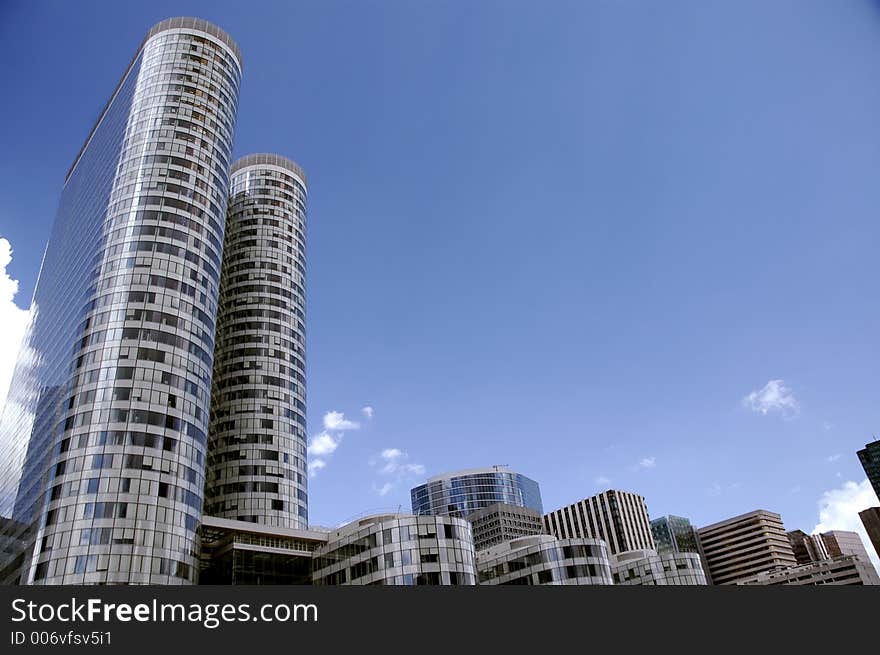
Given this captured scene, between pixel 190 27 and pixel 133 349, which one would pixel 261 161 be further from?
pixel 133 349

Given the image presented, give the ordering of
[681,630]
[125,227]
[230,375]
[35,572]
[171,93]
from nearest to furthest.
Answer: [681,630] → [35,572] → [125,227] → [171,93] → [230,375]

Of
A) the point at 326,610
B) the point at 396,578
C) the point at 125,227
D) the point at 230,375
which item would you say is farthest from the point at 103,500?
the point at 326,610

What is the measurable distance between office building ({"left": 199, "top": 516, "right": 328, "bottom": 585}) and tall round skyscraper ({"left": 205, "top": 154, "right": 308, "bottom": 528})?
16.7 metres

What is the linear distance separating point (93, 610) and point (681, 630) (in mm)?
18723

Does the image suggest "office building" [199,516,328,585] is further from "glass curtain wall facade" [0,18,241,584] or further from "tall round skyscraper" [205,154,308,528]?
"tall round skyscraper" [205,154,308,528]

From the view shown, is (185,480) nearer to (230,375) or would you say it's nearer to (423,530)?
(423,530)

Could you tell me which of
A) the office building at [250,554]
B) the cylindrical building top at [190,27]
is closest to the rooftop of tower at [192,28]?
the cylindrical building top at [190,27]

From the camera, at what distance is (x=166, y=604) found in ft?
66.8

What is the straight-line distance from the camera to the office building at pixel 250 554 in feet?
259

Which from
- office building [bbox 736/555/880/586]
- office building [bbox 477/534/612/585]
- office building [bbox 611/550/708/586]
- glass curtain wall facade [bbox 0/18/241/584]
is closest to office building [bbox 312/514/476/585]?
office building [bbox 477/534/612/585]

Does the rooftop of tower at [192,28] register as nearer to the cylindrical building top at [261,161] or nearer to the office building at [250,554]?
the cylindrical building top at [261,161]

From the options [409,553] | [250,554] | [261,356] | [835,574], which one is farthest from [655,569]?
[835,574]

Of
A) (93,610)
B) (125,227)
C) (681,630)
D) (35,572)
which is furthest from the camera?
(125,227)

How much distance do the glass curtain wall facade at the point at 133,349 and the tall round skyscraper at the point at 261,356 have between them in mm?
24729
